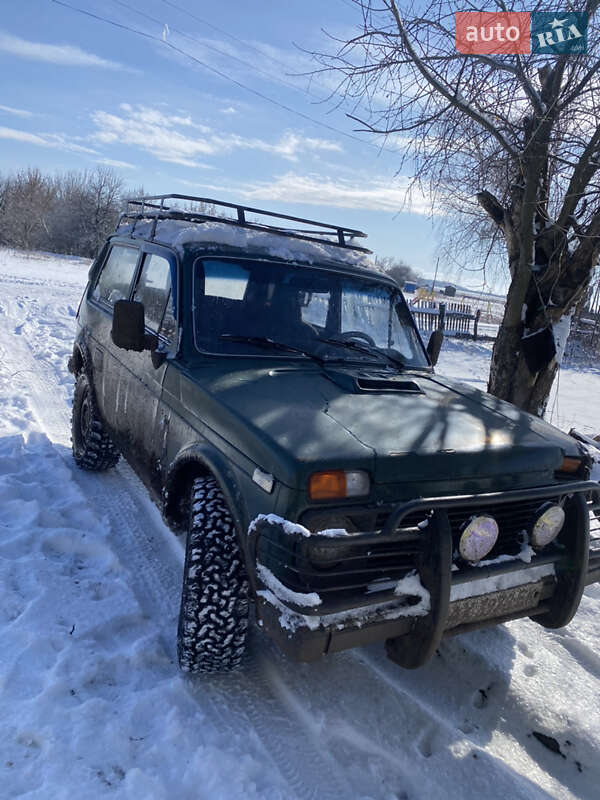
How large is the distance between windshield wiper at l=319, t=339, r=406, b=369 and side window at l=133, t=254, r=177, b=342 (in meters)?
0.94

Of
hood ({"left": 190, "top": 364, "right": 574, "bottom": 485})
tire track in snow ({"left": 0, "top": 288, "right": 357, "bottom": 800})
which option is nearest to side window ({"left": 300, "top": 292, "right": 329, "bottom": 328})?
hood ({"left": 190, "top": 364, "right": 574, "bottom": 485})

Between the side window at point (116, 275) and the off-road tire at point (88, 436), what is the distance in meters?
0.75

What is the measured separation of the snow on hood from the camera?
3.75 metres

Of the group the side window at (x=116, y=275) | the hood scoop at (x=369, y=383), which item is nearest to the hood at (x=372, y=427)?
the hood scoop at (x=369, y=383)

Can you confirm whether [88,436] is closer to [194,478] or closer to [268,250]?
[194,478]

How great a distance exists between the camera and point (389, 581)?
7.97 feet

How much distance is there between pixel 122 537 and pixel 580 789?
9.59 ft

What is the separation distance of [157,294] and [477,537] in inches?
99.9

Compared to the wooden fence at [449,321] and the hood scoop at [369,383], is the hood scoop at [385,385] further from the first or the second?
the wooden fence at [449,321]

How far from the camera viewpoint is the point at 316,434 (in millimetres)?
2514

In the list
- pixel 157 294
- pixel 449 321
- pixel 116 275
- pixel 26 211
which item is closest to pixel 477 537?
pixel 157 294

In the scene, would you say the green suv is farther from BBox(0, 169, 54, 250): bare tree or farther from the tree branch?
BBox(0, 169, 54, 250): bare tree

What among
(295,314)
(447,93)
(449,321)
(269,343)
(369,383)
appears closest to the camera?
(369,383)

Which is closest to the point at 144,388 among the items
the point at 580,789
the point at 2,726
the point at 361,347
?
the point at 361,347
